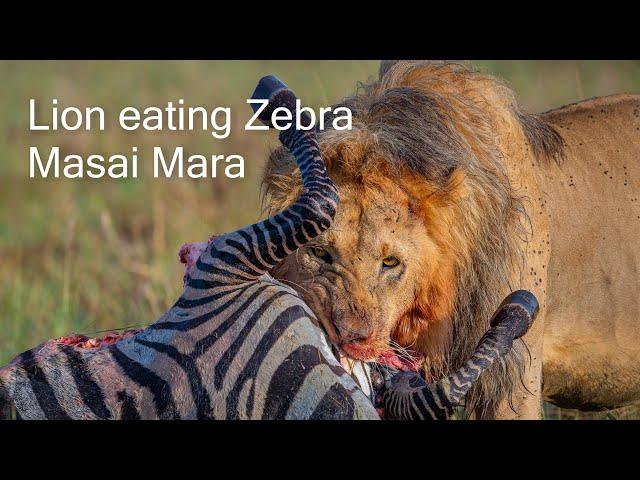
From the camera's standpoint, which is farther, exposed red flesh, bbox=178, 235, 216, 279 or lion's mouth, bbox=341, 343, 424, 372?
lion's mouth, bbox=341, 343, 424, 372

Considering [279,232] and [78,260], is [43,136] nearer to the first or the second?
[78,260]

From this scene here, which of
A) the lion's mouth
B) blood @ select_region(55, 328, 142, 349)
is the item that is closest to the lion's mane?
the lion's mouth

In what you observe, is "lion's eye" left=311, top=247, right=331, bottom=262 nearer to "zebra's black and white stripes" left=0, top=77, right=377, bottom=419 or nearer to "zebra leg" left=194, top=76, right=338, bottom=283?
"zebra leg" left=194, top=76, right=338, bottom=283

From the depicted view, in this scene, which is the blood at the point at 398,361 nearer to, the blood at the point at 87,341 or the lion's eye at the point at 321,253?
the lion's eye at the point at 321,253

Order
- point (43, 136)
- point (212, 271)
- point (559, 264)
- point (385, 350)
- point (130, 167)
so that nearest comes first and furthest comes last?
point (212, 271) → point (385, 350) → point (559, 264) → point (130, 167) → point (43, 136)

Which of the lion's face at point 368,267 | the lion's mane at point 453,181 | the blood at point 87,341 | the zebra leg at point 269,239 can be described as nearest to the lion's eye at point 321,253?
the lion's face at point 368,267

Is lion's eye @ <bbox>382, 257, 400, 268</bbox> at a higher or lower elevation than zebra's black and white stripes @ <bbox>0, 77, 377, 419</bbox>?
higher

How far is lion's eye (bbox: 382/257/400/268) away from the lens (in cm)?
398

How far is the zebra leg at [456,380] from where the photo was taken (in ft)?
11.1

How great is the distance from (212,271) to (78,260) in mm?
5423

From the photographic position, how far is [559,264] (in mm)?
4961

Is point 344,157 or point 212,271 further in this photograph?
point 344,157

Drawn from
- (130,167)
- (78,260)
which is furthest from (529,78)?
(78,260)
